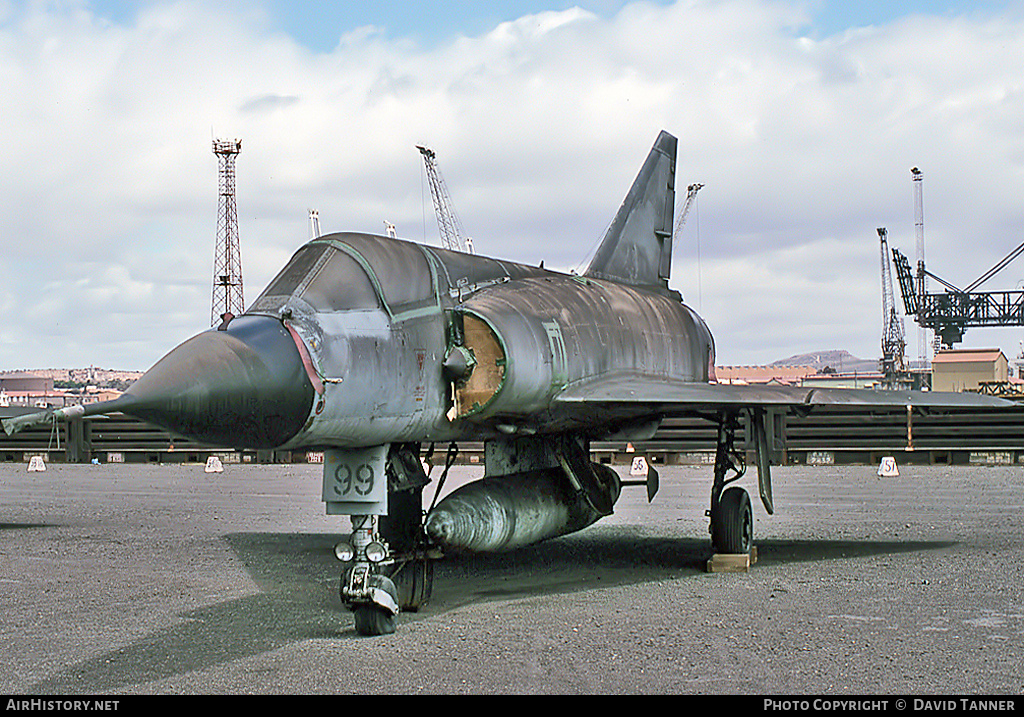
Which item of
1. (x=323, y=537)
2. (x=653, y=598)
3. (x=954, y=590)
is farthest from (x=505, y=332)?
(x=323, y=537)

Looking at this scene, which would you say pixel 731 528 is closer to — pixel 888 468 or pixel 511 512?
pixel 511 512

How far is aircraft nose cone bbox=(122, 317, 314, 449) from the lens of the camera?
21.2ft

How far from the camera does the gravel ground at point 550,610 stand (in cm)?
631

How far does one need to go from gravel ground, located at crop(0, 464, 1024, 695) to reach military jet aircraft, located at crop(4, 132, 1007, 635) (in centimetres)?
71

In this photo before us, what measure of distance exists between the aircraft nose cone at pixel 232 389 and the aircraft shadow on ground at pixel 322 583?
151cm

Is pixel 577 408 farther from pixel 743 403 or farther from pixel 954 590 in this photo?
pixel 954 590

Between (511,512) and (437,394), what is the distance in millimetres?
1984

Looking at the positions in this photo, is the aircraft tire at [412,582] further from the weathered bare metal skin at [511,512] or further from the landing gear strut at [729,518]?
the landing gear strut at [729,518]

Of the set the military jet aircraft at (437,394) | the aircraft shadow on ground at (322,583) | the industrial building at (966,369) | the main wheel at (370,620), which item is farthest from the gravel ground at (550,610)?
the industrial building at (966,369)

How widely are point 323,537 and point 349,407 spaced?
7.00 m

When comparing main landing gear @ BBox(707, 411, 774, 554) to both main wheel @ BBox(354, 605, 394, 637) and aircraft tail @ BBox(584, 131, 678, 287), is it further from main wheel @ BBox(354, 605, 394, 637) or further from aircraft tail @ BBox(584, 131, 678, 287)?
main wheel @ BBox(354, 605, 394, 637)

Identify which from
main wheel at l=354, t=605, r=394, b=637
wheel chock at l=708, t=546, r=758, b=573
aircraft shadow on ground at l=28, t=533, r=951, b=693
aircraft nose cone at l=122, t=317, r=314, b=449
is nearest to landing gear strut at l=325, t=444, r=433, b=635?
main wheel at l=354, t=605, r=394, b=637

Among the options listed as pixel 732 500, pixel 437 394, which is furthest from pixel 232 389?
pixel 732 500

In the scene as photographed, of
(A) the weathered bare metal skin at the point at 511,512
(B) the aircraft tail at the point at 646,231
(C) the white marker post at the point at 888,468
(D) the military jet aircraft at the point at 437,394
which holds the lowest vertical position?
(C) the white marker post at the point at 888,468
